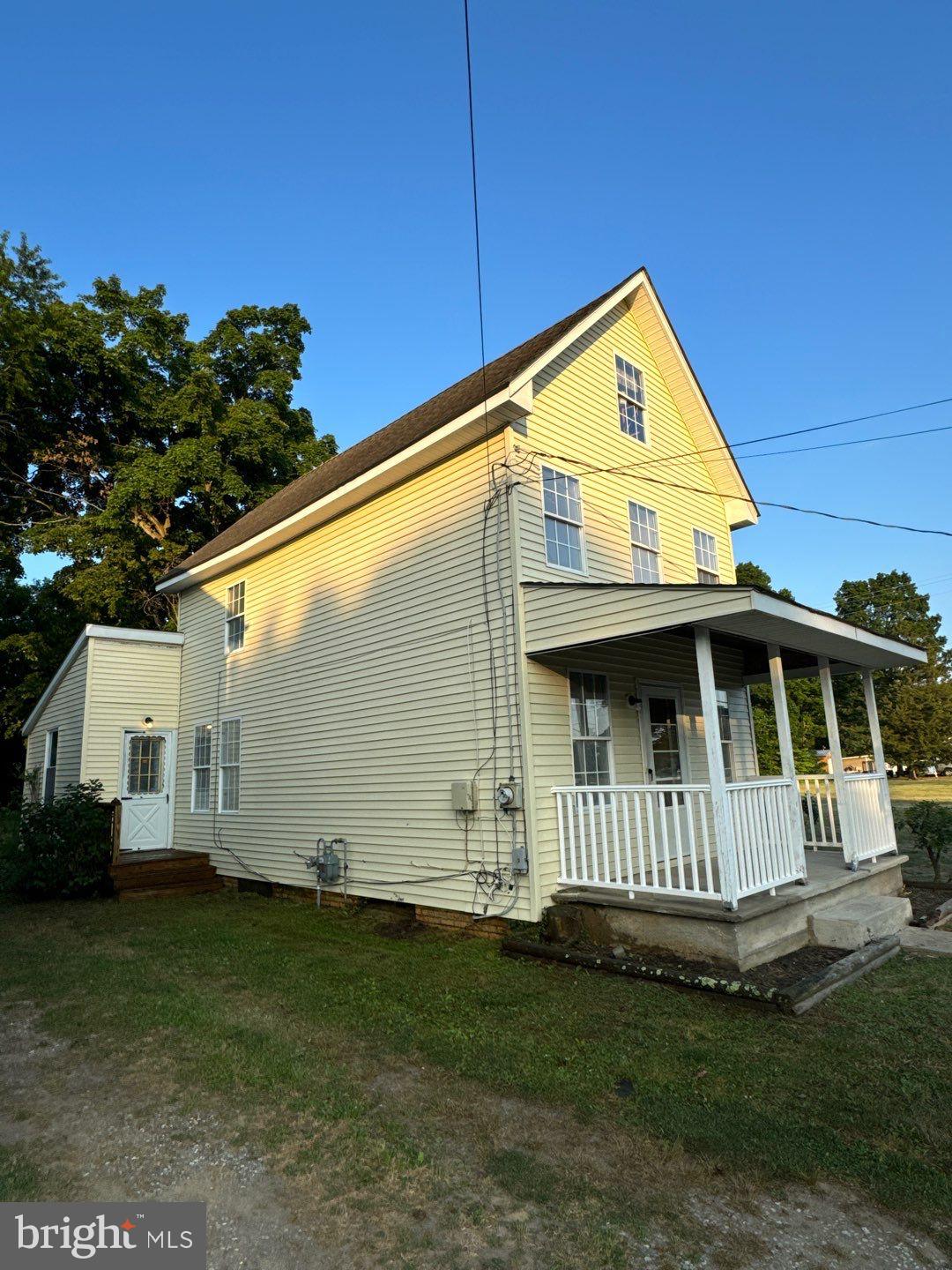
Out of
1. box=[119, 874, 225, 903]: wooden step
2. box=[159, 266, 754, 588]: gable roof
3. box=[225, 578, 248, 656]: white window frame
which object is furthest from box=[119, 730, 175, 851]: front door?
box=[159, 266, 754, 588]: gable roof

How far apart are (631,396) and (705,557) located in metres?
3.09

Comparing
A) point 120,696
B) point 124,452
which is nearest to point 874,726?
point 120,696

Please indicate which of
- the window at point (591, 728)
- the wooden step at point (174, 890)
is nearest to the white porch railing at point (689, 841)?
the window at point (591, 728)

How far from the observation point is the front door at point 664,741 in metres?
8.95

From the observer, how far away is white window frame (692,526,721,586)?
11688 mm

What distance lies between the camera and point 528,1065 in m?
4.26

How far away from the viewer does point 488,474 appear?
811 centimetres

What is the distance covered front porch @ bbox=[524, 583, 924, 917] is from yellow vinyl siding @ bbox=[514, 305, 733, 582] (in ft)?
4.06

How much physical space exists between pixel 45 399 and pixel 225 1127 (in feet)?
78.0

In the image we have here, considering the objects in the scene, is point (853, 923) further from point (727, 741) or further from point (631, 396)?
point (631, 396)

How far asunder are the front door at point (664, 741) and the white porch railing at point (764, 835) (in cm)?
194

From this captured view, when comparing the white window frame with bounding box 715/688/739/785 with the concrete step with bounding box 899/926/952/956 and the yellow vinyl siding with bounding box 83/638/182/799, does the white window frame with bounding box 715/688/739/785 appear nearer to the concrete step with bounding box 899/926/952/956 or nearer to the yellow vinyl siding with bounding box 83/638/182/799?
the concrete step with bounding box 899/926/952/956

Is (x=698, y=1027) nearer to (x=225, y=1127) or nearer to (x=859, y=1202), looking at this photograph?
(x=859, y=1202)

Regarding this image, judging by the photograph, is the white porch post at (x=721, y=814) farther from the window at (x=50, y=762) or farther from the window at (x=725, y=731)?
the window at (x=50, y=762)
